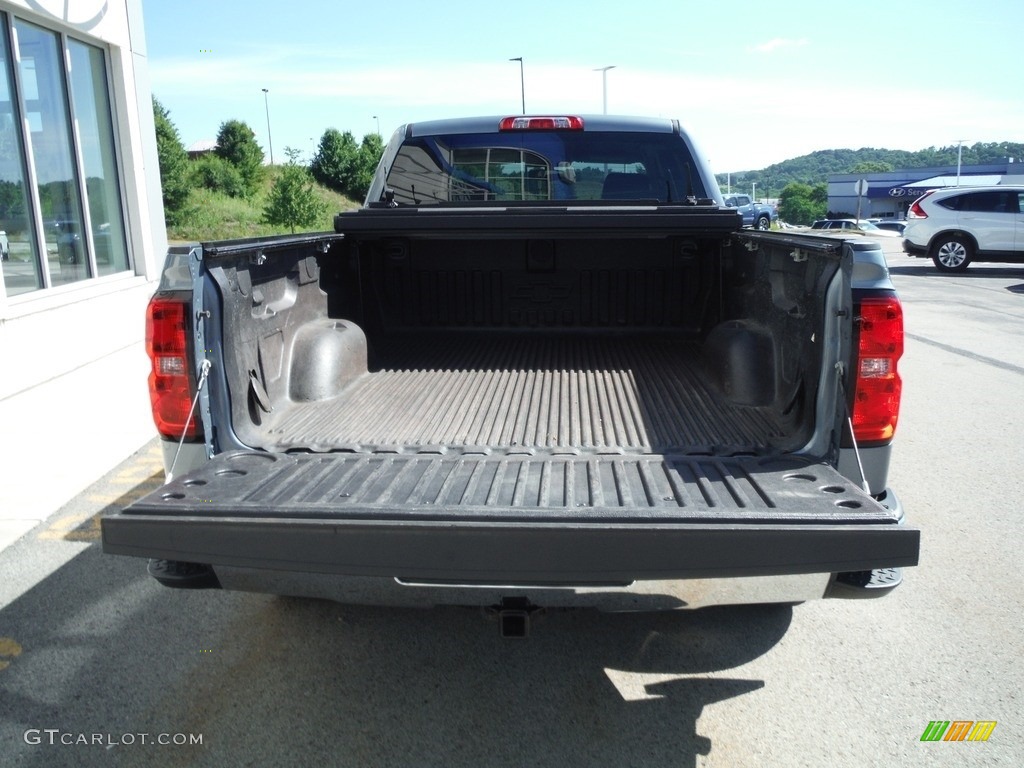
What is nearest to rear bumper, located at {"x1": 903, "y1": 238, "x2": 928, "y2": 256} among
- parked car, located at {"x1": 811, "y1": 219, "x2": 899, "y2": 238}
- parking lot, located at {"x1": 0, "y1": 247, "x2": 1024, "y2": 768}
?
parking lot, located at {"x1": 0, "y1": 247, "x2": 1024, "y2": 768}

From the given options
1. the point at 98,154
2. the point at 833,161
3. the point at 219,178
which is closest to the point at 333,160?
the point at 219,178

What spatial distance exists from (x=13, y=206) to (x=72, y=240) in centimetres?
116

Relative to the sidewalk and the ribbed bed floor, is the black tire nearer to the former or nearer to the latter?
the ribbed bed floor

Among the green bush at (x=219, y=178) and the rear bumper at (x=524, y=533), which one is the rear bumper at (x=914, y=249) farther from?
the green bush at (x=219, y=178)

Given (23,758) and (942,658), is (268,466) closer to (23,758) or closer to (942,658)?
(23,758)

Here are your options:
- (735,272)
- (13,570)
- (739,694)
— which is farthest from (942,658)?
(13,570)

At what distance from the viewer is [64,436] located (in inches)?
237

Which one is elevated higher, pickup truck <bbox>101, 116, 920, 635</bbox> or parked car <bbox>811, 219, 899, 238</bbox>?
pickup truck <bbox>101, 116, 920, 635</bbox>

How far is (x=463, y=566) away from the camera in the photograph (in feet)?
7.00

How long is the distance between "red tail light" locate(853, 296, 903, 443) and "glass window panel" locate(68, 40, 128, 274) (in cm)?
939

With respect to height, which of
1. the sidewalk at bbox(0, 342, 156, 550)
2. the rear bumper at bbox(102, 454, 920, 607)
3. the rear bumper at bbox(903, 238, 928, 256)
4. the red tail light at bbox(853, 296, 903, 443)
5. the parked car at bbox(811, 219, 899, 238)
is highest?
the red tail light at bbox(853, 296, 903, 443)

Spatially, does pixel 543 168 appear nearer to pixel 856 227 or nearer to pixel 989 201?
pixel 989 201

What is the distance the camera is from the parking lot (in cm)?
259

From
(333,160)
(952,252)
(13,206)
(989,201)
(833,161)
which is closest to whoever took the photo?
(13,206)
